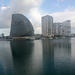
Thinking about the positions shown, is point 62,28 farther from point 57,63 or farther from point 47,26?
point 57,63

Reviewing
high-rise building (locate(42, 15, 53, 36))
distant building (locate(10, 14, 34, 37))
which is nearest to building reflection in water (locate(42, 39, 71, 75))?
distant building (locate(10, 14, 34, 37))

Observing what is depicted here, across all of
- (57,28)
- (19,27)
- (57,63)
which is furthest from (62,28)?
(57,63)

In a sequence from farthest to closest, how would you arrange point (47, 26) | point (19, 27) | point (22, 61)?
point (47, 26) < point (19, 27) < point (22, 61)

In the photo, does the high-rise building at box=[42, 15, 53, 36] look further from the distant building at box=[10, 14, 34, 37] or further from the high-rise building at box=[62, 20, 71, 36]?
the distant building at box=[10, 14, 34, 37]

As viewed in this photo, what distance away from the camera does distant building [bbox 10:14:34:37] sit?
8064cm

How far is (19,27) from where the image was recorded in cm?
8200

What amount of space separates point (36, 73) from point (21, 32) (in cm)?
7582

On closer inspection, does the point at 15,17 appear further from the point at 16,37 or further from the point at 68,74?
the point at 68,74

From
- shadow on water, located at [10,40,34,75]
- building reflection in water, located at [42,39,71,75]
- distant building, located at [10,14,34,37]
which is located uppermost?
distant building, located at [10,14,34,37]

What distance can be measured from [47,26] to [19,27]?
34.0 meters

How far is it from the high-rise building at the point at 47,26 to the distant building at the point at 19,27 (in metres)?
21.2

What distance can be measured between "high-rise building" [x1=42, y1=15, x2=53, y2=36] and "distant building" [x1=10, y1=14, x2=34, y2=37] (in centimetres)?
2119

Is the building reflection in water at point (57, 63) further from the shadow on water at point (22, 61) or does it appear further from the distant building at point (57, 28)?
the distant building at point (57, 28)

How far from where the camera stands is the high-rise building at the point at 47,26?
98625 millimetres
